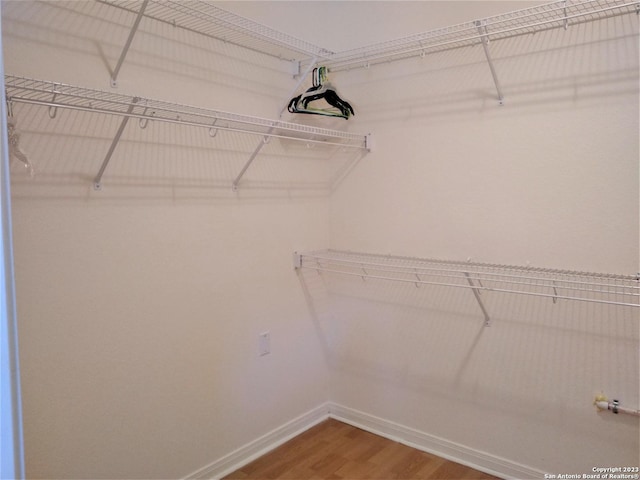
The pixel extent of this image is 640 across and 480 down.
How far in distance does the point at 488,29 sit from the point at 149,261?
1697mm

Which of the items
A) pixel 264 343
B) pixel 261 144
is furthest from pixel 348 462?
pixel 261 144

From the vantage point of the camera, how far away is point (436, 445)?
2.31m

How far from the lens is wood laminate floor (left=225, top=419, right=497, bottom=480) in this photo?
213 centimetres

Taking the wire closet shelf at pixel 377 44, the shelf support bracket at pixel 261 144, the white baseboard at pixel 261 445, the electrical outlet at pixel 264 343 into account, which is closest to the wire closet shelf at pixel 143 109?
the shelf support bracket at pixel 261 144

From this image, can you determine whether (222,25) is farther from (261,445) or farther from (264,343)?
(261,445)

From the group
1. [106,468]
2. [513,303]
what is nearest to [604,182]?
[513,303]

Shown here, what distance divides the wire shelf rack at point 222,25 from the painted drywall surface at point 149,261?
0.05m

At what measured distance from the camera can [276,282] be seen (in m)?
2.38

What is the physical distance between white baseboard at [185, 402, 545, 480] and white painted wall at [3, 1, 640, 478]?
0.04 metres

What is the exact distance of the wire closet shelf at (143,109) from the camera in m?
1.31

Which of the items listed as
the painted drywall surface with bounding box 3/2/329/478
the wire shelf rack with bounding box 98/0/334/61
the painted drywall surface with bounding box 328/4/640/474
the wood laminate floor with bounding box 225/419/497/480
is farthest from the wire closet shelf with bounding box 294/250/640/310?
the wire shelf rack with bounding box 98/0/334/61

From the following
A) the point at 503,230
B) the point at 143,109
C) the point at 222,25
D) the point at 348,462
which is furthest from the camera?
the point at 348,462

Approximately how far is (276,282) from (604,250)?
1445mm

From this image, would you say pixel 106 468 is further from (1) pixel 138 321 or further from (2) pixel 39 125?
(2) pixel 39 125
